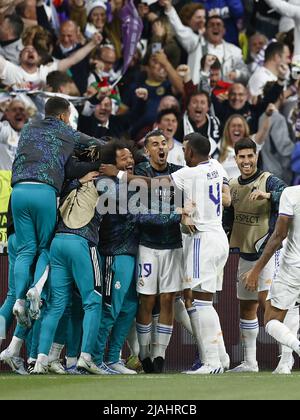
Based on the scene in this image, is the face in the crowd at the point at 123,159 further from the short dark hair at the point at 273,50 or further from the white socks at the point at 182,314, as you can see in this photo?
the short dark hair at the point at 273,50

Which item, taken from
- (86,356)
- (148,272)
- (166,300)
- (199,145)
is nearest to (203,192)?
(199,145)

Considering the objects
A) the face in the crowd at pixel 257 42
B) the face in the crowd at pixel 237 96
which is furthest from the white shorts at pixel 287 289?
the face in the crowd at pixel 257 42

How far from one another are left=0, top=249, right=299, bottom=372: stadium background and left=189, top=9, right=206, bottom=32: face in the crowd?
6447 millimetres

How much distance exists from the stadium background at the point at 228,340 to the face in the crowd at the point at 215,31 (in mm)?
6386

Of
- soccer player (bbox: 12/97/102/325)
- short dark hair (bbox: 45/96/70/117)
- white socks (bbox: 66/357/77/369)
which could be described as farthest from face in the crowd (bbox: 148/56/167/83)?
white socks (bbox: 66/357/77/369)

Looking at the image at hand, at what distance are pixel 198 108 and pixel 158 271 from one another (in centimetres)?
619

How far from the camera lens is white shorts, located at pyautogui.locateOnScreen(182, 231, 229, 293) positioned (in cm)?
958

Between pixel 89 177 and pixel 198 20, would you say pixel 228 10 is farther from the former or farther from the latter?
pixel 89 177

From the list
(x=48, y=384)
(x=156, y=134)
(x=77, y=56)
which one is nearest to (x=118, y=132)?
(x=77, y=56)

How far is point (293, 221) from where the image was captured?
9.18 meters

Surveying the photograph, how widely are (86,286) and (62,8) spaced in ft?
24.9

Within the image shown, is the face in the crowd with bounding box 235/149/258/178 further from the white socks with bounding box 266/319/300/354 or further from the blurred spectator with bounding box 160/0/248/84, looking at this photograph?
the blurred spectator with bounding box 160/0/248/84

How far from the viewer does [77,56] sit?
15867 mm

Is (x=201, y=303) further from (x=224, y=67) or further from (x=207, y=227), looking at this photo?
(x=224, y=67)
